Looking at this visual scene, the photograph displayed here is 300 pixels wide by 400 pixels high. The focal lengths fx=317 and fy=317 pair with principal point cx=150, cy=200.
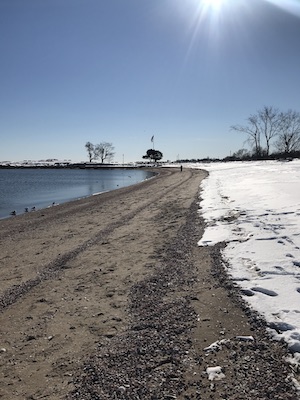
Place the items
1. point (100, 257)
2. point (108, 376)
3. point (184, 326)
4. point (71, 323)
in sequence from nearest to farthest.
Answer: point (108, 376) < point (184, 326) < point (71, 323) < point (100, 257)

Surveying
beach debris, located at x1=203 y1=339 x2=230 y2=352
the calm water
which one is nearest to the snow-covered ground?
beach debris, located at x1=203 y1=339 x2=230 y2=352

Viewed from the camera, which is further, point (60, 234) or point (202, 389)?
point (60, 234)

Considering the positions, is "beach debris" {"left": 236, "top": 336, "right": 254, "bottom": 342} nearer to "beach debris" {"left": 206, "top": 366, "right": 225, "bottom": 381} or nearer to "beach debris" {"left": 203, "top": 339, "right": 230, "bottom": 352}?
"beach debris" {"left": 203, "top": 339, "right": 230, "bottom": 352}

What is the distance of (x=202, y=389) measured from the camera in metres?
2.81

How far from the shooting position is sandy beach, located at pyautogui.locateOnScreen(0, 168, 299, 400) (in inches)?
115

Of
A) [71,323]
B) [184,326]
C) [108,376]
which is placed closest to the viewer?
[108,376]

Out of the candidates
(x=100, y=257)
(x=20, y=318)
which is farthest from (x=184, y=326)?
(x=100, y=257)

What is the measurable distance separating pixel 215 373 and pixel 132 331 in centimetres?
127

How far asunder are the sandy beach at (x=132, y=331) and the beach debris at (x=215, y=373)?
0.07 ft

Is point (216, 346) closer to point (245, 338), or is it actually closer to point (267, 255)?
point (245, 338)

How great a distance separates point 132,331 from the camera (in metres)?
3.96

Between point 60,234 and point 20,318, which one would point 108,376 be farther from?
point 60,234

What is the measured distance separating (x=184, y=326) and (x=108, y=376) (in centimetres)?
123

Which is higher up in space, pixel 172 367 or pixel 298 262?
pixel 298 262
